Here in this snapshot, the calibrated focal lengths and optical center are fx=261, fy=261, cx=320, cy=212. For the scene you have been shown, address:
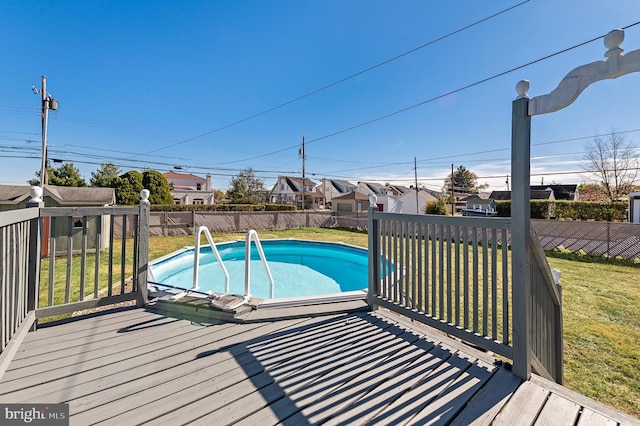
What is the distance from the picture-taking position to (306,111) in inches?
692

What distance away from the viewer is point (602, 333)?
9.75ft

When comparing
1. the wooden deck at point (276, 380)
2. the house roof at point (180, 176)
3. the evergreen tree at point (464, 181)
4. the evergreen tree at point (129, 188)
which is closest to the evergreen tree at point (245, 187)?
the evergreen tree at point (129, 188)

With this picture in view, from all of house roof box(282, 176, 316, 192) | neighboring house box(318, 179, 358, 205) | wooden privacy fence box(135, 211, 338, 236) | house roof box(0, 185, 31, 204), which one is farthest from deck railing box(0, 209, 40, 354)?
house roof box(282, 176, 316, 192)

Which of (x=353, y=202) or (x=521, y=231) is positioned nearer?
(x=521, y=231)

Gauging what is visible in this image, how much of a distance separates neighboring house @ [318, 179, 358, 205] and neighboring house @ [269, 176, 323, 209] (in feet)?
3.34

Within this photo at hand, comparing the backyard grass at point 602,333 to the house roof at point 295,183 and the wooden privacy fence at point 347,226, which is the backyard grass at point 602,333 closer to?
the wooden privacy fence at point 347,226

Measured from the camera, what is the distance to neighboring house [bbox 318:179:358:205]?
120 ft

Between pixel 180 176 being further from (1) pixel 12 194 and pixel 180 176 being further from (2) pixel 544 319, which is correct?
(2) pixel 544 319

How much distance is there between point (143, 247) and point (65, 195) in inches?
357

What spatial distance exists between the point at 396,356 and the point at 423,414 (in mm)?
552

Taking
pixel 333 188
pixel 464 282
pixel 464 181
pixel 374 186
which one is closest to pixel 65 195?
pixel 464 282

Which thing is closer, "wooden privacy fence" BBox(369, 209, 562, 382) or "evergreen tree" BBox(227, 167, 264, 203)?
"wooden privacy fence" BBox(369, 209, 562, 382)

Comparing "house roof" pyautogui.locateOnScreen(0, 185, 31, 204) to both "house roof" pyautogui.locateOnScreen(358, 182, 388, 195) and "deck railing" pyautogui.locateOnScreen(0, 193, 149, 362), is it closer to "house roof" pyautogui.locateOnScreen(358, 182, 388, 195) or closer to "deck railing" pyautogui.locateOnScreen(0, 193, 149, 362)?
"deck railing" pyautogui.locateOnScreen(0, 193, 149, 362)

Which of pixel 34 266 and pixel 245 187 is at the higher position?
pixel 245 187
